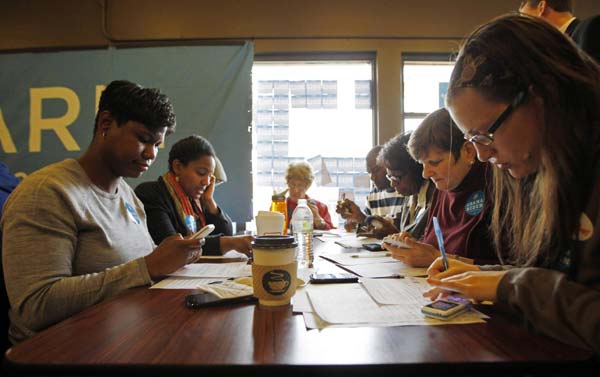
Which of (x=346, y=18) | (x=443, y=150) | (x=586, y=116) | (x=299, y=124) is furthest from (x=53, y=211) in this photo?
(x=346, y=18)

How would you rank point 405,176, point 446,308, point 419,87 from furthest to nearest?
point 419,87
point 405,176
point 446,308

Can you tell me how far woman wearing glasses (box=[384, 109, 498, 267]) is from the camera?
3.93 feet

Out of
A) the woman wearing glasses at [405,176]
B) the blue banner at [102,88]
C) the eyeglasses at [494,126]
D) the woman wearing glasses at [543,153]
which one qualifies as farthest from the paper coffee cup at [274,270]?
the blue banner at [102,88]

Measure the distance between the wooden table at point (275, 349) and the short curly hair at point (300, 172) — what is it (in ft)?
8.58

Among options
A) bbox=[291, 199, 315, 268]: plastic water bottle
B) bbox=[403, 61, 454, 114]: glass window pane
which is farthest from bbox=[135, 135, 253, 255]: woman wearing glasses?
bbox=[403, 61, 454, 114]: glass window pane

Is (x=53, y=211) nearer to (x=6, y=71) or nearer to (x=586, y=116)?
(x=586, y=116)

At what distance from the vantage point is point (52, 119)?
324 cm

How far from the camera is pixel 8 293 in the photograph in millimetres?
829

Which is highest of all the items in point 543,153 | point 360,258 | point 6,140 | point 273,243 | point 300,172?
point 6,140

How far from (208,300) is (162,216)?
1024mm

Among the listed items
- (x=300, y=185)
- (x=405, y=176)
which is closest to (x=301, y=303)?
(x=405, y=176)

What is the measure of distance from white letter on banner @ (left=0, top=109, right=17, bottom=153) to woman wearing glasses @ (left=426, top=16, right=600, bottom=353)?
12.0 ft

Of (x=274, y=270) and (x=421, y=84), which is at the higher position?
(x=421, y=84)

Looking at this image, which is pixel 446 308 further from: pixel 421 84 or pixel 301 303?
pixel 421 84
